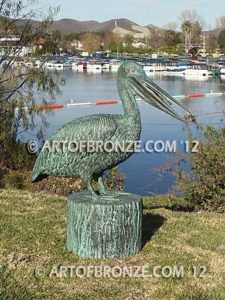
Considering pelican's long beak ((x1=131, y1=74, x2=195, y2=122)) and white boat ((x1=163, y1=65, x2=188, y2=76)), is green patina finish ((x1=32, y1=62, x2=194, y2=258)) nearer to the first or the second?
pelican's long beak ((x1=131, y1=74, x2=195, y2=122))

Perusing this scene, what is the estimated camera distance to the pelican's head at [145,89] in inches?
215

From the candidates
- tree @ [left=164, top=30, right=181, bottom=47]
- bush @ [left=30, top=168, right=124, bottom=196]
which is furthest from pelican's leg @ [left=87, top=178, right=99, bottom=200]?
tree @ [left=164, top=30, right=181, bottom=47]

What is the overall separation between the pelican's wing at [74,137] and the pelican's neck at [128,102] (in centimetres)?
15

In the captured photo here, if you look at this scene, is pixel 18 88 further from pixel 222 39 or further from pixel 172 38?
pixel 172 38

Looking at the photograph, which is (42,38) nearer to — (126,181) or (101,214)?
(126,181)

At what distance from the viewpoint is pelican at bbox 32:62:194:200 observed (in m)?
5.43

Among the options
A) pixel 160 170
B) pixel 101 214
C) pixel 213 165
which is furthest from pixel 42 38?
pixel 101 214

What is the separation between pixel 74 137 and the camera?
5461 mm

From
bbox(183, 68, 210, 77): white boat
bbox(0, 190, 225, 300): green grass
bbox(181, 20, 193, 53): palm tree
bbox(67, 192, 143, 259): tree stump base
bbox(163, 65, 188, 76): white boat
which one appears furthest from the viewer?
bbox(181, 20, 193, 53): palm tree

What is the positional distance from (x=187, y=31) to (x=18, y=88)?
7625 cm

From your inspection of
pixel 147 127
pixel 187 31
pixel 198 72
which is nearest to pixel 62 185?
pixel 147 127

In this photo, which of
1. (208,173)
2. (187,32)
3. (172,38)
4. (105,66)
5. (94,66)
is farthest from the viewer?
(172,38)

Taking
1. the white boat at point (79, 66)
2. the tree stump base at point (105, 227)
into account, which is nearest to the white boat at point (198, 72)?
the white boat at point (79, 66)

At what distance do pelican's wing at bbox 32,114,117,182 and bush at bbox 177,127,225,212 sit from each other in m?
3.38
